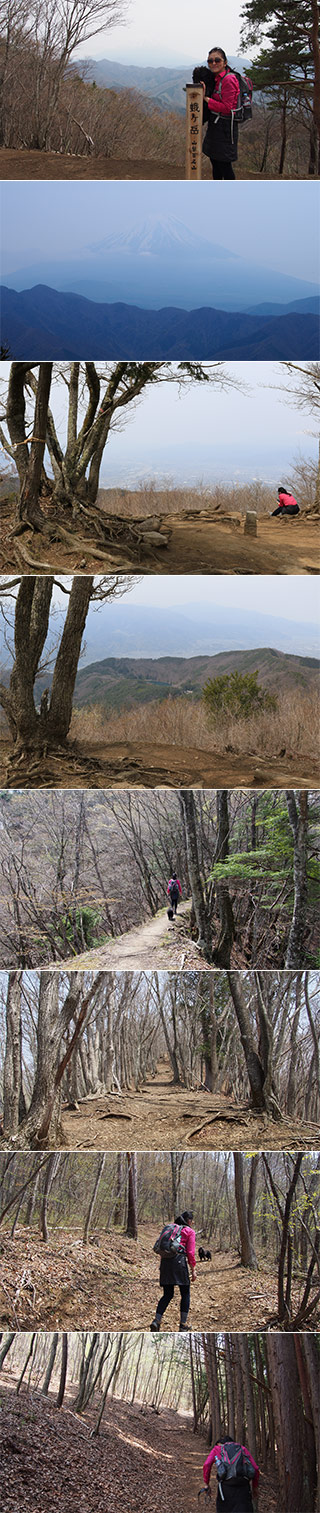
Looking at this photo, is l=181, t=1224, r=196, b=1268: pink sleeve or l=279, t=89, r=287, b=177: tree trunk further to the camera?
l=279, t=89, r=287, b=177: tree trunk

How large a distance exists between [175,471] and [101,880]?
4.40 metres

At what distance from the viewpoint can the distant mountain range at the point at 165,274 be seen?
39.0 feet

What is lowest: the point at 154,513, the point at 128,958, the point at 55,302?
the point at 128,958

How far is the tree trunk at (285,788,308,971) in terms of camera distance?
1273 cm

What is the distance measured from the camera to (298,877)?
12781 mm

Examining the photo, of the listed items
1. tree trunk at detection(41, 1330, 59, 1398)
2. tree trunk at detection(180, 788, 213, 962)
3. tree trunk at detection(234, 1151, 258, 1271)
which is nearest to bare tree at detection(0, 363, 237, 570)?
tree trunk at detection(180, 788, 213, 962)

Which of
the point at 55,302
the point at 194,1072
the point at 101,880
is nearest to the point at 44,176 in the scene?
the point at 55,302

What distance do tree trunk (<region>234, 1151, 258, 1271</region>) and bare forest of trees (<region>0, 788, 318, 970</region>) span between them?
2083 millimetres

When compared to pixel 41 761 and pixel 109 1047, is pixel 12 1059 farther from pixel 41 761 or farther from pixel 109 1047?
pixel 41 761

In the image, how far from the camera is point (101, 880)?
1303cm

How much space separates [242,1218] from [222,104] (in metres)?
11.2

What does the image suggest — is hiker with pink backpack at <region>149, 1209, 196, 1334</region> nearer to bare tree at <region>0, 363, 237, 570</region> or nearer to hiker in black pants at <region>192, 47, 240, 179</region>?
bare tree at <region>0, 363, 237, 570</region>

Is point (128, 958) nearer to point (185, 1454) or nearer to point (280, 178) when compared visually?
point (185, 1454)

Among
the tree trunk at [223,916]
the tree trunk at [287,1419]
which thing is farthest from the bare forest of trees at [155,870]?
the tree trunk at [287,1419]
